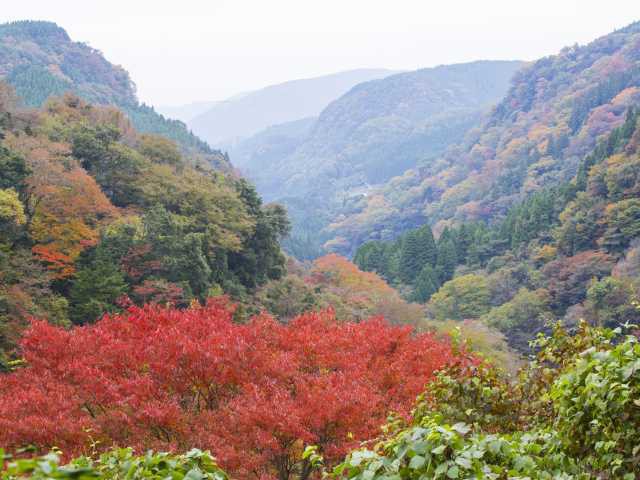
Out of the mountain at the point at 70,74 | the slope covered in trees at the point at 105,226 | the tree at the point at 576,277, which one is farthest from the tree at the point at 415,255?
the mountain at the point at 70,74

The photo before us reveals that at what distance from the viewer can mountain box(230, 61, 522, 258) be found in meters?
140

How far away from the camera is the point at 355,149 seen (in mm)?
167250

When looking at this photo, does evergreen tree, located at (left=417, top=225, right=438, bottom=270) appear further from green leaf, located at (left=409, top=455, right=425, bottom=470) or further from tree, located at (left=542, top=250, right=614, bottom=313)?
green leaf, located at (left=409, top=455, right=425, bottom=470)

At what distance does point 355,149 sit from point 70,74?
323 ft

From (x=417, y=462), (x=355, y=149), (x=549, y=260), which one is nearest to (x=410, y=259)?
(x=549, y=260)

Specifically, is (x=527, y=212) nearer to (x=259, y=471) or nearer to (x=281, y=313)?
(x=281, y=313)

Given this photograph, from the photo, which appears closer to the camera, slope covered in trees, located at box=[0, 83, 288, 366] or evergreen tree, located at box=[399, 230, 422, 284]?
slope covered in trees, located at box=[0, 83, 288, 366]

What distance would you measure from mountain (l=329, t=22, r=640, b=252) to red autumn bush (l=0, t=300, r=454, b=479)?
205 ft

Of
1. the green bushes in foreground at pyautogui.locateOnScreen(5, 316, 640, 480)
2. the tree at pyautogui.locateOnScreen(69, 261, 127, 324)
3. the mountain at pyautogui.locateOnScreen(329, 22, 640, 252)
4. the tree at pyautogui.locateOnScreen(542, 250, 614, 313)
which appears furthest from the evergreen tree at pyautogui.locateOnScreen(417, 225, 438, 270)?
the green bushes in foreground at pyautogui.locateOnScreen(5, 316, 640, 480)

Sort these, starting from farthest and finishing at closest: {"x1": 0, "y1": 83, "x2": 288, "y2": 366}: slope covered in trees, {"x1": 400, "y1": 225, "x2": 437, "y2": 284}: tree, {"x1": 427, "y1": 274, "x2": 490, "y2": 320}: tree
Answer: {"x1": 400, "y1": 225, "x2": 437, "y2": 284}: tree → {"x1": 427, "y1": 274, "x2": 490, "y2": 320}: tree → {"x1": 0, "y1": 83, "x2": 288, "y2": 366}: slope covered in trees

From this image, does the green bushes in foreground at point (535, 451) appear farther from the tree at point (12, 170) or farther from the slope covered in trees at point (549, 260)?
the slope covered in trees at point (549, 260)

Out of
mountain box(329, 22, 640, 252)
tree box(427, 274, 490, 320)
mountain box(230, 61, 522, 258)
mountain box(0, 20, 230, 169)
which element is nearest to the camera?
tree box(427, 274, 490, 320)

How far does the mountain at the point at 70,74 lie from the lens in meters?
64.9

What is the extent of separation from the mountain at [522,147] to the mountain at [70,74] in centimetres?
3147
